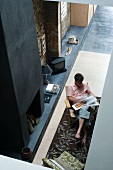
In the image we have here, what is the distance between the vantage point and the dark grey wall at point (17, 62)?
9.59ft

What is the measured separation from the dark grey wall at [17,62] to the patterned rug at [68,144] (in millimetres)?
589

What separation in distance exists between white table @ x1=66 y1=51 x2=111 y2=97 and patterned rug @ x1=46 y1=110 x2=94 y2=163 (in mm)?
1323

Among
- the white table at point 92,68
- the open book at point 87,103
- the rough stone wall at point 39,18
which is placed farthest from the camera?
the white table at point 92,68

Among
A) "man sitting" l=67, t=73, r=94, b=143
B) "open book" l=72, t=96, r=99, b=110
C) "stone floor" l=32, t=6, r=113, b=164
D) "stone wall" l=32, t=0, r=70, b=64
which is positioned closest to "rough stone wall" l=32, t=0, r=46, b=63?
"stone wall" l=32, t=0, r=70, b=64

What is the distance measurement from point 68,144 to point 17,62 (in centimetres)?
→ 204

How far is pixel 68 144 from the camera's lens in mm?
4457

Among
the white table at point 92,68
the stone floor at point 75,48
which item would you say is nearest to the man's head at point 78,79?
the stone floor at point 75,48

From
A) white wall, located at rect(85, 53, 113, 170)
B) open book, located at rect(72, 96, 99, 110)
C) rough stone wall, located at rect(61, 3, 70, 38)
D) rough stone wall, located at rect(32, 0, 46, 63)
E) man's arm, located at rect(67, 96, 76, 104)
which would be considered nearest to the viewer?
white wall, located at rect(85, 53, 113, 170)

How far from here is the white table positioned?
5.98 meters

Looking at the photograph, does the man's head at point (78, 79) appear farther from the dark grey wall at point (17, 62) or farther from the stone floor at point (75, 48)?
the stone floor at point (75, 48)

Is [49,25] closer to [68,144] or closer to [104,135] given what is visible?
[68,144]

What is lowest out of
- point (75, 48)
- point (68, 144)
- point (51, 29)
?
point (68, 144)

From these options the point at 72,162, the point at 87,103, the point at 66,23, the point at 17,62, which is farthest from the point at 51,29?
the point at 72,162

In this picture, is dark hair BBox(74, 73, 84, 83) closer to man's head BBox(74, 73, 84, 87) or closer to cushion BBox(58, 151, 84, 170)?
man's head BBox(74, 73, 84, 87)
